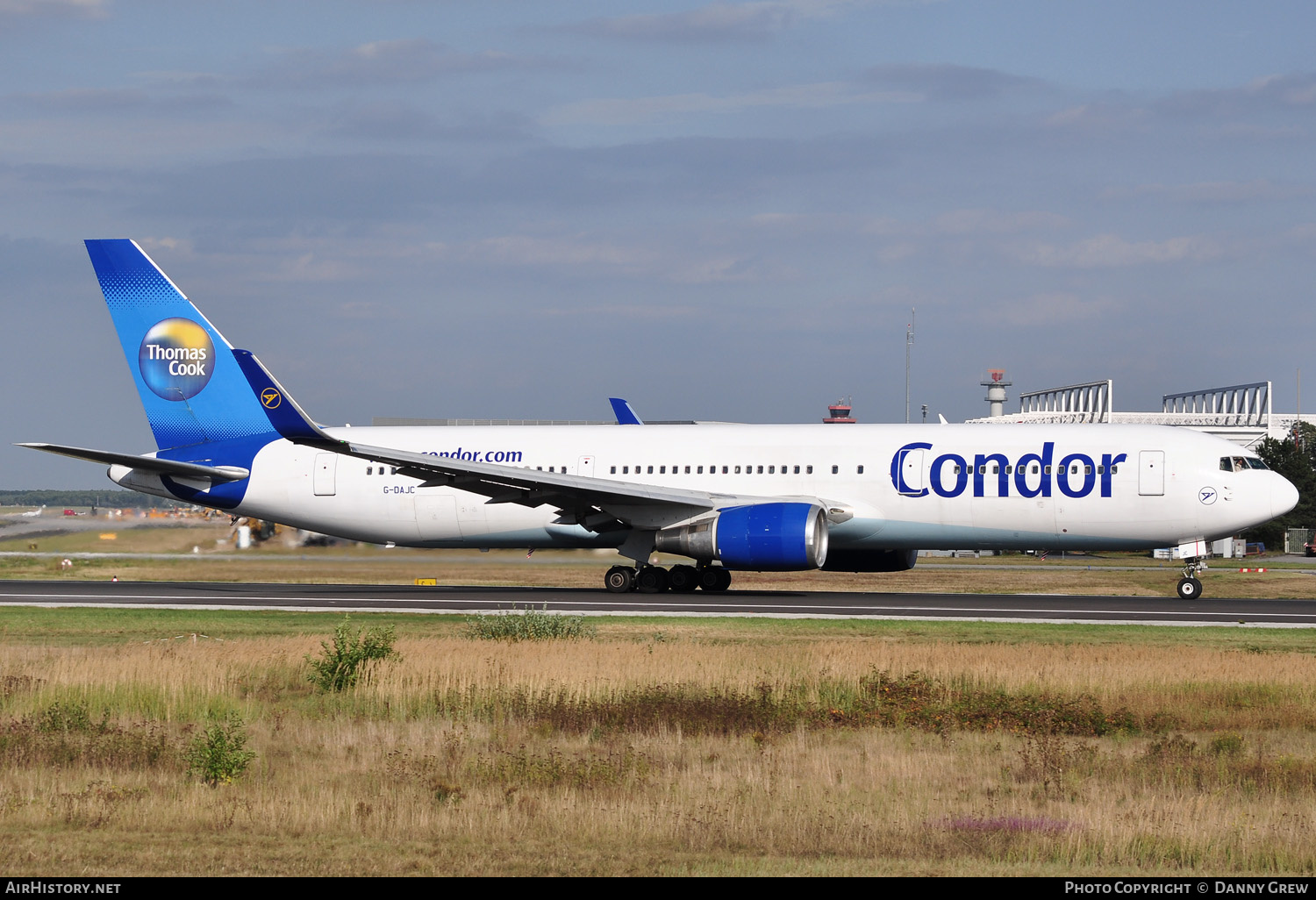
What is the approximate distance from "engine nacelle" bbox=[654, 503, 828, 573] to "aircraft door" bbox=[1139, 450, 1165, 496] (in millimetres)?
7354

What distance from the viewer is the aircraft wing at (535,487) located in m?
30.4

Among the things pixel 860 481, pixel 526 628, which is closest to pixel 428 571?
pixel 860 481

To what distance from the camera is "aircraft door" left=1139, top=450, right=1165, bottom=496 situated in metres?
30.9

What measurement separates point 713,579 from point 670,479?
9.15 feet

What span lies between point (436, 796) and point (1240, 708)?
913 cm

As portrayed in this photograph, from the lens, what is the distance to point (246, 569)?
1491 inches

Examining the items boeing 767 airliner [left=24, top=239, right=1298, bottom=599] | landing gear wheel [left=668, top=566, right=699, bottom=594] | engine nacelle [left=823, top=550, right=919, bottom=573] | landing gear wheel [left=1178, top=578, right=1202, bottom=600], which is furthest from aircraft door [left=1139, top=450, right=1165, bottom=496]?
landing gear wheel [left=668, top=566, right=699, bottom=594]

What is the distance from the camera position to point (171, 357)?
3638cm

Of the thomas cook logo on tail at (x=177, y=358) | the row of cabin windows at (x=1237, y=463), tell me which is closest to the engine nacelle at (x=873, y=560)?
the row of cabin windows at (x=1237, y=463)

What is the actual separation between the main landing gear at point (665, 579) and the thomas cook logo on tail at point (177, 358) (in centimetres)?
1249

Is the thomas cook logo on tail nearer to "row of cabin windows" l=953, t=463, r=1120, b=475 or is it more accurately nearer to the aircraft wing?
the aircraft wing

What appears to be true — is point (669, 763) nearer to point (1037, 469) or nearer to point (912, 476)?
point (912, 476)
